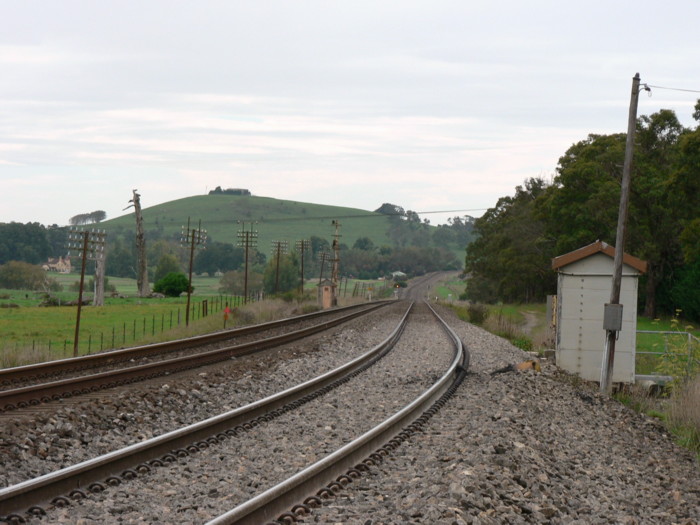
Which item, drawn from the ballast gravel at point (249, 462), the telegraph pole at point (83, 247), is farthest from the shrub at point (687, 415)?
the telegraph pole at point (83, 247)

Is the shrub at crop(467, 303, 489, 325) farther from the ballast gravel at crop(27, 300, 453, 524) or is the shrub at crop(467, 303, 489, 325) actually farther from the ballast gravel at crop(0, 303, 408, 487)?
the ballast gravel at crop(27, 300, 453, 524)

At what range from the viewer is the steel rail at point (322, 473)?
6332 mm

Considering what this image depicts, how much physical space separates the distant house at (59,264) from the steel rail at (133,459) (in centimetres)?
17267

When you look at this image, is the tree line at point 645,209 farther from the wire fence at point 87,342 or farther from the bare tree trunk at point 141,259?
the bare tree trunk at point 141,259

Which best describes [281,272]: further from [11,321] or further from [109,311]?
[11,321]

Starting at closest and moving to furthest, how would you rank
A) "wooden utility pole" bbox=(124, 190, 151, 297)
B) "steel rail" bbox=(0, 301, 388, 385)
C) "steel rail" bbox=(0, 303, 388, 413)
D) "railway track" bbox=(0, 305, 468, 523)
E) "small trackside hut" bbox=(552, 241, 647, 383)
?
"railway track" bbox=(0, 305, 468, 523)
"steel rail" bbox=(0, 303, 388, 413)
"steel rail" bbox=(0, 301, 388, 385)
"small trackside hut" bbox=(552, 241, 647, 383)
"wooden utility pole" bbox=(124, 190, 151, 297)

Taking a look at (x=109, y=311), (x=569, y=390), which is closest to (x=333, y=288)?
(x=109, y=311)

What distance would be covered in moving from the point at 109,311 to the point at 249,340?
120ft

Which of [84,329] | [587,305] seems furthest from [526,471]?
[84,329]

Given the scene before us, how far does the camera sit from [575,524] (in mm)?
6949

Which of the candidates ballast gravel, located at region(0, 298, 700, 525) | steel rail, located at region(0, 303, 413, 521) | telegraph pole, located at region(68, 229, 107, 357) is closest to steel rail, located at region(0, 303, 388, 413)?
ballast gravel, located at region(0, 298, 700, 525)

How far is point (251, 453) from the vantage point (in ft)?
30.7

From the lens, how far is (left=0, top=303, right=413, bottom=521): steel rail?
6859 mm

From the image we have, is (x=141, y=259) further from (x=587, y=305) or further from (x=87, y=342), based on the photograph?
(x=587, y=305)
